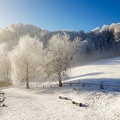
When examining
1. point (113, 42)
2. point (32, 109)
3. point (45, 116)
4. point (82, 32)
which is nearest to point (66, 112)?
point (45, 116)

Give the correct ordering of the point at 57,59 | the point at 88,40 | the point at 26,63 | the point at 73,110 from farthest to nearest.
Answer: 1. the point at 88,40
2. the point at 26,63
3. the point at 57,59
4. the point at 73,110

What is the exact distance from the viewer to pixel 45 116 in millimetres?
21906

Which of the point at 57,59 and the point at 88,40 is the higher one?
the point at 88,40

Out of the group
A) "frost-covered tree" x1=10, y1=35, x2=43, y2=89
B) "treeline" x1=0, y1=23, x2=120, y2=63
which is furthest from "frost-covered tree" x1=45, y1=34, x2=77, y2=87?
"treeline" x1=0, y1=23, x2=120, y2=63

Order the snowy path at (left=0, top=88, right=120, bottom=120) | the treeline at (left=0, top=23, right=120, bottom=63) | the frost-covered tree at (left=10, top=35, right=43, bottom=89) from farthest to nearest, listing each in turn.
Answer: the treeline at (left=0, top=23, right=120, bottom=63), the frost-covered tree at (left=10, top=35, right=43, bottom=89), the snowy path at (left=0, top=88, right=120, bottom=120)

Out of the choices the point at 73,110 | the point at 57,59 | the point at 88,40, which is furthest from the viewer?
the point at 88,40

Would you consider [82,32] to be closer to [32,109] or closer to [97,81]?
[97,81]

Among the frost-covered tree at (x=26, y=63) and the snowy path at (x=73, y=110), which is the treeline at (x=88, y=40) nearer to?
the frost-covered tree at (x=26, y=63)

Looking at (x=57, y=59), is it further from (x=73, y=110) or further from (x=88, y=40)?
(x=88, y=40)

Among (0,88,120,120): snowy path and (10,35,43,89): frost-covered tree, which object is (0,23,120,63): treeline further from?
(0,88,120,120): snowy path

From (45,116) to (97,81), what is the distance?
2159 centimetres

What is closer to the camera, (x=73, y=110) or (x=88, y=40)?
(x=73, y=110)

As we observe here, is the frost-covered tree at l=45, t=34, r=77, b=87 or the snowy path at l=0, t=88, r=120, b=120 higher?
the frost-covered tree at l=45, t=34, r=77, b=87

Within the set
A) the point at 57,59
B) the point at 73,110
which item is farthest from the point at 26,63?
the point at 73,110
